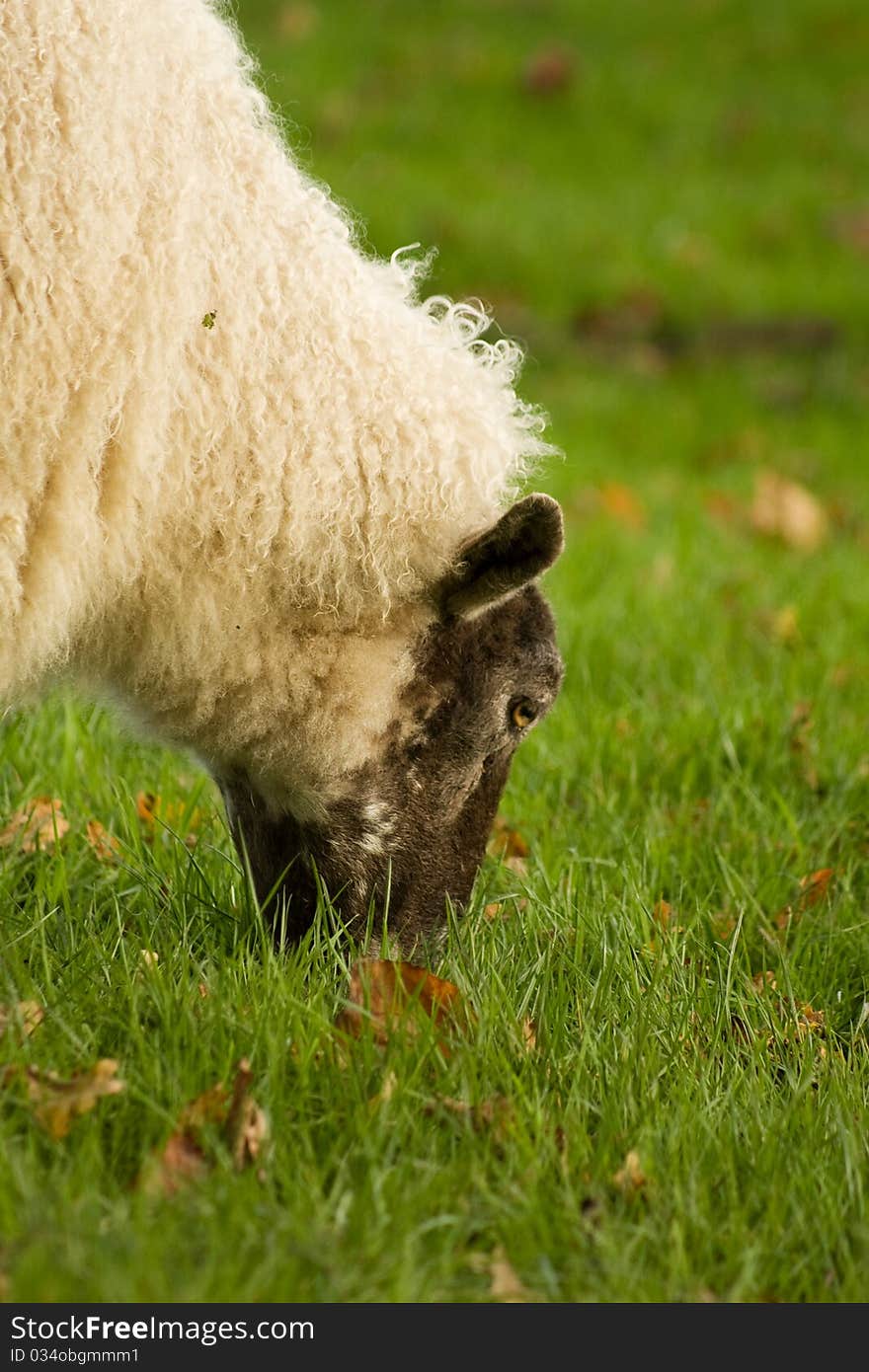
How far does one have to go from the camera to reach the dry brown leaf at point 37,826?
3530 millimetres

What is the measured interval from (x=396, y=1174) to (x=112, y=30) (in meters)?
1.98

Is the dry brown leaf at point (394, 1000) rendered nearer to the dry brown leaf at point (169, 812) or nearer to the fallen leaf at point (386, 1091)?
the fallen leaf at point (386, 1091)

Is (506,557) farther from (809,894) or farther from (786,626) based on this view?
(786,626)

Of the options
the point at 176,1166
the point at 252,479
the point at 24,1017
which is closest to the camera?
the point at 176,1166

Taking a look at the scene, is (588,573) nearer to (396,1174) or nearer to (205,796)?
(205,796)

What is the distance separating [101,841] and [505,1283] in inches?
68.6

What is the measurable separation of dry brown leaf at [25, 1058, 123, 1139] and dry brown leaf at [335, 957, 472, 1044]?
1.49 ft

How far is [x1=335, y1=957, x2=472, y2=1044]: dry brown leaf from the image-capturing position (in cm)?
274

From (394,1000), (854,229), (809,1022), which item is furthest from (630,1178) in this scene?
(854,229)

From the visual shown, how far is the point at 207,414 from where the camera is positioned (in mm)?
2730

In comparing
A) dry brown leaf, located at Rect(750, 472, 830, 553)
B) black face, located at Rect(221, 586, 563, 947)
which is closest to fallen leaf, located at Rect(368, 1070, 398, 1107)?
black face, located at Rect(221, 586, 563, 947)

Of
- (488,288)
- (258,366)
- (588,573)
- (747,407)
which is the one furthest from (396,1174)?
(488,288)

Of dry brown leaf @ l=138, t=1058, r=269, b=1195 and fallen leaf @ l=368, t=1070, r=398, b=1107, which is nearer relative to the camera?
dry brown leaf @ l=138, t=1058, r=269, b=1195

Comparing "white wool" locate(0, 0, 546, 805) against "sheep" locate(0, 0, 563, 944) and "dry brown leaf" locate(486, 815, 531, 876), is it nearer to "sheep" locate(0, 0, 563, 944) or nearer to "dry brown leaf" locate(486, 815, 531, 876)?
"sheep" locate(0, 0, 563, 944)
